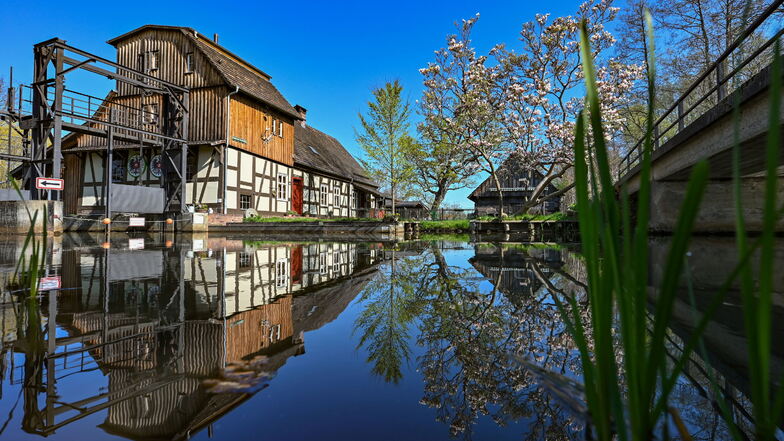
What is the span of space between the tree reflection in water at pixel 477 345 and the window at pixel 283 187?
18.5 meters

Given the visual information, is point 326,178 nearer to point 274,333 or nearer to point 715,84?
point 715,84

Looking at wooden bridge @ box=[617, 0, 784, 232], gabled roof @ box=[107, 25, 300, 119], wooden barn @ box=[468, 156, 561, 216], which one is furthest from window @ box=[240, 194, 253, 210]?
wooden barn @ box=[468, 156, 561, 216]

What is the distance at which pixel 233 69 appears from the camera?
63.6 feet

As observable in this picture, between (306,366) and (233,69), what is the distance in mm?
21140

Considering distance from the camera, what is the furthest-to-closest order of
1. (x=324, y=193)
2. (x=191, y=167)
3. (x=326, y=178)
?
(x=326, y=178) → (x=324, y=193) → (x=191, y=167)

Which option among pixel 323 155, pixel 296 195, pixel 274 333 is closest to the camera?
pixel 274 333

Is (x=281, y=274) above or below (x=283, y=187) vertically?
below

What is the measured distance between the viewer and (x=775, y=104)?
1.52 ft

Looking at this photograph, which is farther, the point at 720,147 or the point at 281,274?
the point at 720,147

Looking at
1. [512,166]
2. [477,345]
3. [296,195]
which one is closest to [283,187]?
[296,195]

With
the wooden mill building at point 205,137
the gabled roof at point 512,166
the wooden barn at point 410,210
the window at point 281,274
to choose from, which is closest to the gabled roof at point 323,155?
the wooden mill building at point 205,137

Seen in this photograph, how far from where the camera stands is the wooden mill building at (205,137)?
17562 millimetres

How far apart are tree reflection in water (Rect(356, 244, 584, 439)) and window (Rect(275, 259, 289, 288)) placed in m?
0.83

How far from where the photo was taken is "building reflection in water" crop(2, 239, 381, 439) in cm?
114
